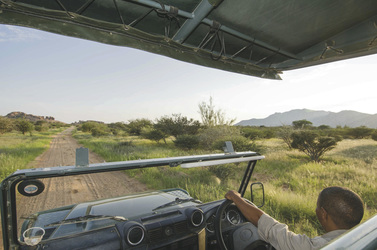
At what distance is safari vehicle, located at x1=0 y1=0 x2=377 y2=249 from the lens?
1.56m

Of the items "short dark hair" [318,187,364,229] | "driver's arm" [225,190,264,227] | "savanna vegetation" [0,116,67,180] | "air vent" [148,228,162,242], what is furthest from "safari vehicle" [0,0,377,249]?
"savanna vegetation" [0,116,67,180]

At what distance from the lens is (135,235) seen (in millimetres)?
1580

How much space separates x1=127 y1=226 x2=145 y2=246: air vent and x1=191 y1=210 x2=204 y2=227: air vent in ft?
1.79

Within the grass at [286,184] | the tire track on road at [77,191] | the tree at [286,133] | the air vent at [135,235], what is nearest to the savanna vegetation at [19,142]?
the tire track on road at [77,191]

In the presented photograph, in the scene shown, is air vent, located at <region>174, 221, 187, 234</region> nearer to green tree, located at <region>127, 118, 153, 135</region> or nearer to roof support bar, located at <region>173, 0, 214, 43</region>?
roof support bar, located at <region>173, 0, 214, 43</region>

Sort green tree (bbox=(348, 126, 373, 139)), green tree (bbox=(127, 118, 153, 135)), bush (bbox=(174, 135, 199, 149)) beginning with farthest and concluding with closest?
green tree (bbox=(127, 118, 153, 135)) → green tree (bbox=(348, 126, 373, 139)) → bush (bbox=(174, 135, 199, 149))

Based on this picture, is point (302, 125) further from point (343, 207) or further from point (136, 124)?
point (136, 124)

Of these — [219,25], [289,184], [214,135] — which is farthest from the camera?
[214,135]

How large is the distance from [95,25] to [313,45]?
3.11m

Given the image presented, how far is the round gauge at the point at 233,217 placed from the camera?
2346mm

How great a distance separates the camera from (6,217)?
48.7 inches

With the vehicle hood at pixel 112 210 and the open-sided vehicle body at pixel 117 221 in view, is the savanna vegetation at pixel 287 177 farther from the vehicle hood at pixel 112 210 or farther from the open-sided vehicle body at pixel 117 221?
the vehicle hood at pixel 112 210

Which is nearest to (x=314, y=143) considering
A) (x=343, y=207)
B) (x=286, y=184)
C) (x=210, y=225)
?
(x=286, y=184)

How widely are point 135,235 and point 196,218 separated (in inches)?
25.5
